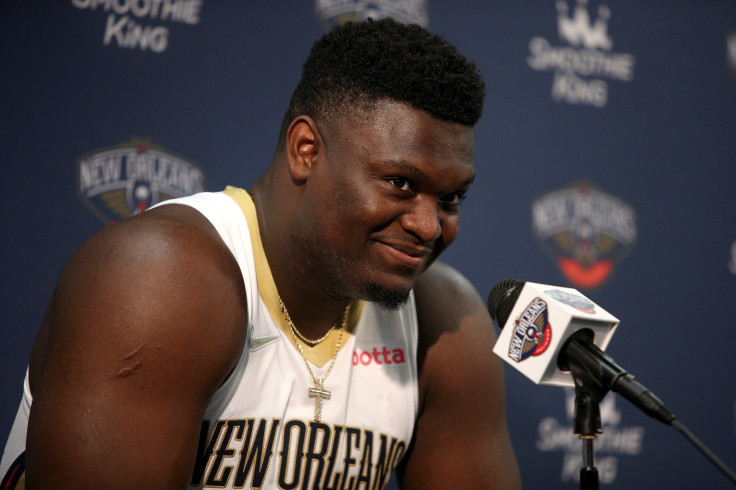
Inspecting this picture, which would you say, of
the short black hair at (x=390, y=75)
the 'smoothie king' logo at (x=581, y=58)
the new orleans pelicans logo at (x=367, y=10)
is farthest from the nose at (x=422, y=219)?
the 'smoothie king' logo at (x=581, y=58)

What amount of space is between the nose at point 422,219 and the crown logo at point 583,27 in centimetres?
103

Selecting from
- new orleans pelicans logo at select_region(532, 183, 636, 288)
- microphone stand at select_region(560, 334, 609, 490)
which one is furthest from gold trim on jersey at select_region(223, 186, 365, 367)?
new orleans pelicans logo at select_region(532, 183, 636, 288)

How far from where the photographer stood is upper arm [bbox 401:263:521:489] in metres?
1.17

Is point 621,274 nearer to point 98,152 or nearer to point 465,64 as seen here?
point 465,64

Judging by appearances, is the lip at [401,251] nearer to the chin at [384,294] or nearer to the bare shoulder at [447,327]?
the chin at [384,294]

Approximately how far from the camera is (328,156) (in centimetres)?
97

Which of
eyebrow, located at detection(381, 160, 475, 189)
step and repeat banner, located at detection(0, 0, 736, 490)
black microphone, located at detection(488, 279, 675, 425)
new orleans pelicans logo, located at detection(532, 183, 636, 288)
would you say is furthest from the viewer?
new orleans pelicans logo, located at detection(532, 183, 636, 288)

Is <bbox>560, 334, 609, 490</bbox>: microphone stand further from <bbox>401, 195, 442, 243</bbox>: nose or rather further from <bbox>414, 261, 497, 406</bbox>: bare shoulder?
<bbox>414, 261, 497, 406</bbox>: bare shoulder

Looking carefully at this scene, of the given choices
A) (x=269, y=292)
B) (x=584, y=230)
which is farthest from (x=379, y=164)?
(x=584, y=230)

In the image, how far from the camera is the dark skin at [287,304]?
29.9 inches

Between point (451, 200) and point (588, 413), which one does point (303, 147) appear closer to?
point (451, 200)

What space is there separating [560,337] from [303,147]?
0.47 metres

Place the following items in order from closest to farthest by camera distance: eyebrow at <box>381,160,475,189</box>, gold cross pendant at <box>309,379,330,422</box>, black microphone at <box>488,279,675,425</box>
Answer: black microphone at <box>488,279,675,425</box> → eyebrow at <box>381,160,475,189</box> → gold cross pendant at <box>309,379,330,422</box>

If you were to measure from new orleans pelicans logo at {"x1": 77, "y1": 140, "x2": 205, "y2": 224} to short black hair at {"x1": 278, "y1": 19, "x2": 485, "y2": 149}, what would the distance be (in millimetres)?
501
